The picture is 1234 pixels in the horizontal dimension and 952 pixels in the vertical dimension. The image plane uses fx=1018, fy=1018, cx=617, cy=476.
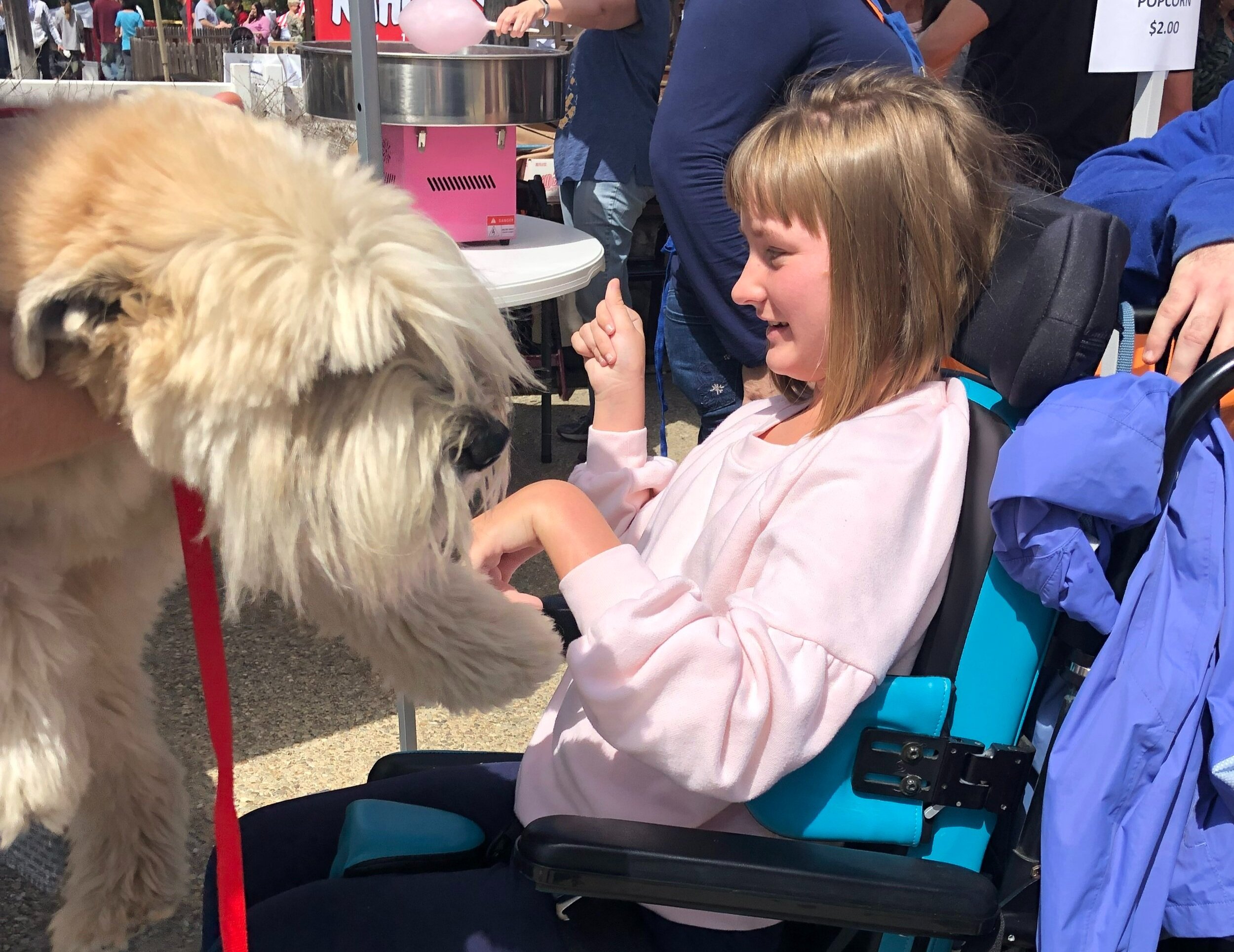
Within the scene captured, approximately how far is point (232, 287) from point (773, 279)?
81 centimetres

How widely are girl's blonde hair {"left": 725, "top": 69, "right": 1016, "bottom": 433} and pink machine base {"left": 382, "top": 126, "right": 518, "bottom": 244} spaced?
1.23 metres

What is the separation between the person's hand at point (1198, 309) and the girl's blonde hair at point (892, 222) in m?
0.24

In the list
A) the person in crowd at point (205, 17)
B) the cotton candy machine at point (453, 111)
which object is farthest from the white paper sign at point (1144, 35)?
the person in crowd at point (205, 17)

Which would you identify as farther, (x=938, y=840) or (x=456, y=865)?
(x=456, y=865)

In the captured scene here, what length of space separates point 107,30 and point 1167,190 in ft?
57.7

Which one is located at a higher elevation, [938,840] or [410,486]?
[410,486]

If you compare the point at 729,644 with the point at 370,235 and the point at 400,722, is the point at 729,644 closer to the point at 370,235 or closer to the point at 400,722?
the point at 370,235

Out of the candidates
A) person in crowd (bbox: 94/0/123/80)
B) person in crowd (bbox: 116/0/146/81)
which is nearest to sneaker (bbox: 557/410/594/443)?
person in crowd (bbox: 116/0/146/81)

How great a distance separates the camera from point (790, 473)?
141cm

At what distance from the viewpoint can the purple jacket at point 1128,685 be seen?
120 centimetres

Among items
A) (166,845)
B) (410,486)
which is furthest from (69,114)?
(166,845)

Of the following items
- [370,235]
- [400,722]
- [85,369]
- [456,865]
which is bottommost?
[400,722]

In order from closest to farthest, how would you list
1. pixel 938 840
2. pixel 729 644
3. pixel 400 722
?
pixel 729 644
pixel 938 840
pixel 400 722

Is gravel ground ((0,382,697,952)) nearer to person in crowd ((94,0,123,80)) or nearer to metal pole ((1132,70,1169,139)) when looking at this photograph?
metal pole ((1132,70,1169,139))
